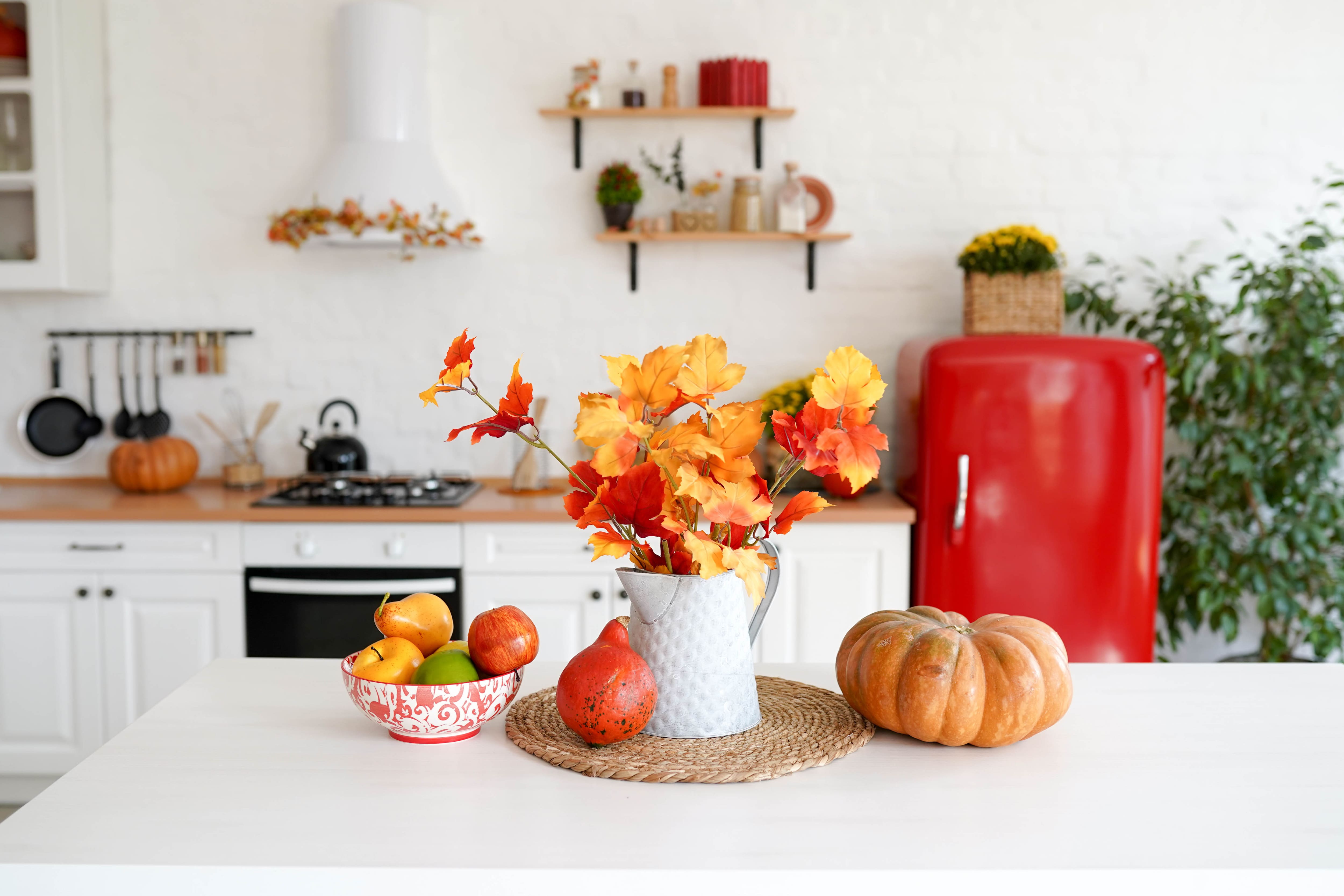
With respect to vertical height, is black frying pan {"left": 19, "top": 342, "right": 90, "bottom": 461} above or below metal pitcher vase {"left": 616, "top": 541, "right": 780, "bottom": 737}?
above

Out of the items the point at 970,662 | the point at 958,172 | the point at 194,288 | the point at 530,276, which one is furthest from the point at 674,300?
the point at 970,662

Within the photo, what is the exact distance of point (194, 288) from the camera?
3.47 m

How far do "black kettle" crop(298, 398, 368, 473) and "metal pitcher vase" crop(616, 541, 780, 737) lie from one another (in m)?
2.25

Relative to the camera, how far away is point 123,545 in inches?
114

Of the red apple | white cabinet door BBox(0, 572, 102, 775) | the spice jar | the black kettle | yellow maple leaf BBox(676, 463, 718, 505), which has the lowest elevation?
white cabinet door BBox(0, 572, 102, 775)

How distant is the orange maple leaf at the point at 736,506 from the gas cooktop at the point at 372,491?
6.33 ft

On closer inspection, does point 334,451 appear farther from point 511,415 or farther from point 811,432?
point 811,432

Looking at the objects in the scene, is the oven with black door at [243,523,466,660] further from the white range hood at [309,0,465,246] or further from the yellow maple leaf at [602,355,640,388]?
the yellow maple leaf at [602,355,640,388]

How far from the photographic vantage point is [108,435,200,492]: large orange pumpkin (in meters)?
3.19

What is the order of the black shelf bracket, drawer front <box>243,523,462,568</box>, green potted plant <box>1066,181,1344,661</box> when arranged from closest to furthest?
drawer front <box>243,523,462,568</box> → green potted plant <box>1066,181,1344,661</box> → the black shelf bracket

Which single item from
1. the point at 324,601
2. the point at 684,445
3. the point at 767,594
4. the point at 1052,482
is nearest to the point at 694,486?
the point at 684,445

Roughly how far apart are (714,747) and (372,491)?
2.17 meters

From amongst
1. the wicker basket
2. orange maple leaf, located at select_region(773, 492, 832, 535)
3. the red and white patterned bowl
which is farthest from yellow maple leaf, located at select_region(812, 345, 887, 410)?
the wicker basket

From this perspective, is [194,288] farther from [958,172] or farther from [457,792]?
[457,792]
